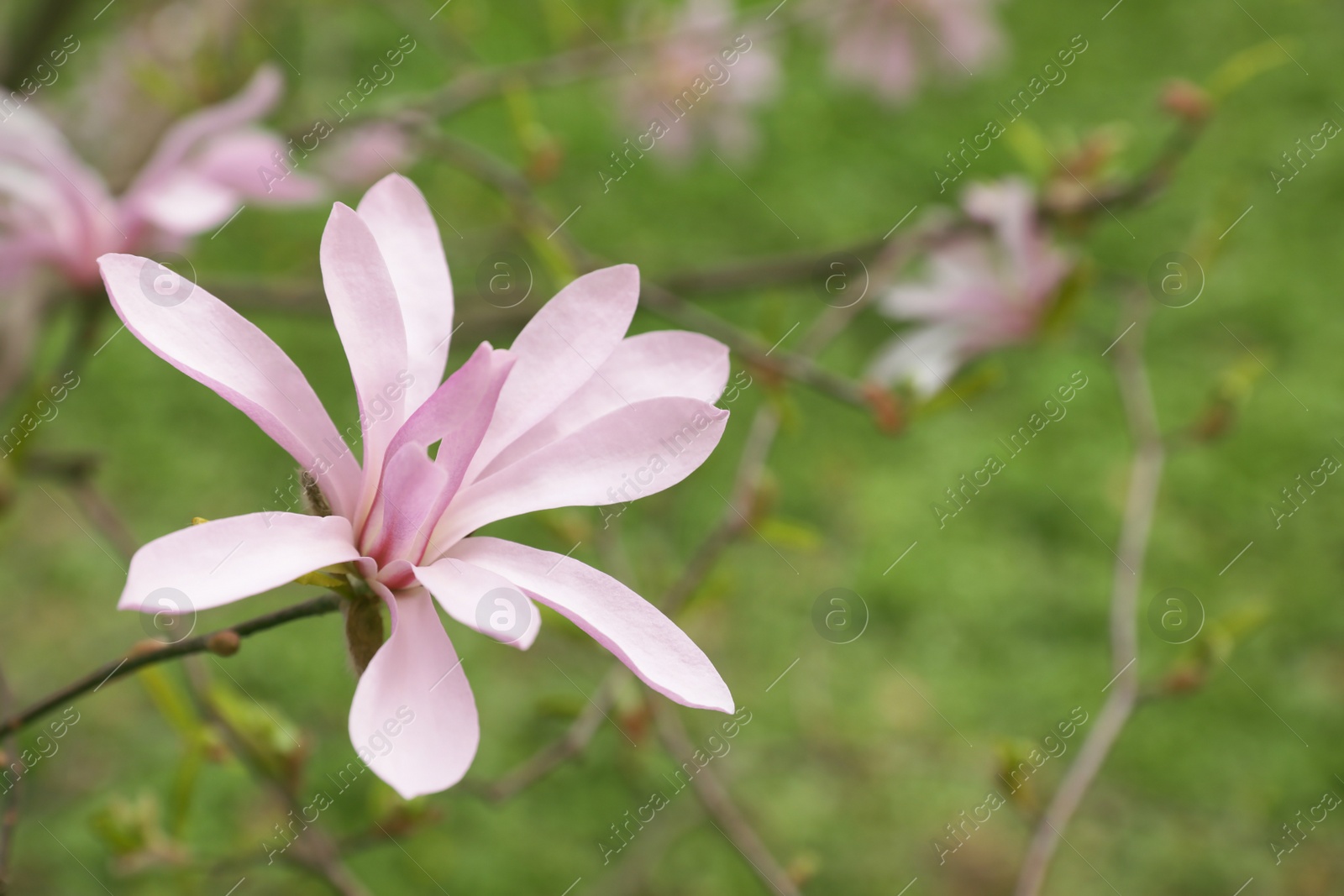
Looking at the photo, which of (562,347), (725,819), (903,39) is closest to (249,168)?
(562,347)

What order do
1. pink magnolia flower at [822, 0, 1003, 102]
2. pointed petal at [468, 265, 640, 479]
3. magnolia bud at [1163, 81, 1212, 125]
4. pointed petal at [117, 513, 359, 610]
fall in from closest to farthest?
pointed petal at [117, 513, 359, 610], pointed petal at [468, 265, 640, 479], magnolia bud at [1163, 81, 1212, 125], pink magnolia flower at [822, 0, 1003, 102]

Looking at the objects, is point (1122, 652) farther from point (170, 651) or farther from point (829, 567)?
point (829, 567)

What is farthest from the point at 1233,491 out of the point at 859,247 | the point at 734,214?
the point at 859,247

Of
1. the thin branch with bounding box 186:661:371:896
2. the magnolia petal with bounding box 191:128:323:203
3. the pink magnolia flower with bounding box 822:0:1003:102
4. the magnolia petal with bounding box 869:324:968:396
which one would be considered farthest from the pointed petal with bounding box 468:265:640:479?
the pink magnolia flower with bounding box 822:0:1003:102

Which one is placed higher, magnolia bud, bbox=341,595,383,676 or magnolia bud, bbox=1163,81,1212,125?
magnolia bud, bbox=341,595,383,676

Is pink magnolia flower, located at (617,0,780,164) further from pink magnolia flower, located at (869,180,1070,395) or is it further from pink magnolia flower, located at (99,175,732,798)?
pink magnolia flower, located at (99,175,732,798)

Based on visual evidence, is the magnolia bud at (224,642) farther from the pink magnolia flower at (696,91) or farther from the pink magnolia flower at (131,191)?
the pink magnolia flower at (696,91)

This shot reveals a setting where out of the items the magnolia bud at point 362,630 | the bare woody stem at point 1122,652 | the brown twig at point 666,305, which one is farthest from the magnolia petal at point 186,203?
the bare woody stem at point 1122,652
